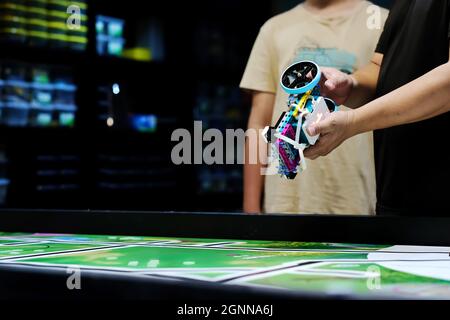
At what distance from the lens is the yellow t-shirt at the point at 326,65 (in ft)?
5.08

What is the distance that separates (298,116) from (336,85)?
238mm

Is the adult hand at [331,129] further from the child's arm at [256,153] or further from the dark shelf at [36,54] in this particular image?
the dark shelf at [36,54]

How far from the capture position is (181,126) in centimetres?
186

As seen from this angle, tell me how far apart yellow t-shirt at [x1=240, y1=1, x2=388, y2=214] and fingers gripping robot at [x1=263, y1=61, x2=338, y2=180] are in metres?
0.20

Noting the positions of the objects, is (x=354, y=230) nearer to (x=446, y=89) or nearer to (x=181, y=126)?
(x=446, y=89)

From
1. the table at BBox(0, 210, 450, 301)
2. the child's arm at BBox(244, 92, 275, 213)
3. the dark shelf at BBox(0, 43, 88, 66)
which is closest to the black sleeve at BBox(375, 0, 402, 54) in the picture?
the child's arm at BBox(244, 92, 275, 213)

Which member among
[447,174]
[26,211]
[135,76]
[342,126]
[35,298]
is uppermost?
[135,76]

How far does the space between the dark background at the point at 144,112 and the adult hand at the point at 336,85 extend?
369mm

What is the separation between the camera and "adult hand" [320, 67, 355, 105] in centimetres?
138

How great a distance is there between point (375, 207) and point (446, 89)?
A: 398 millimetres

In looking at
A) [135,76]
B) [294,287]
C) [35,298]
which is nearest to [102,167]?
[135,76]
